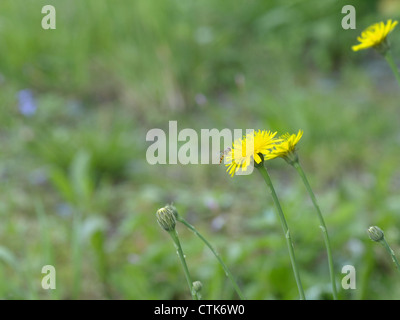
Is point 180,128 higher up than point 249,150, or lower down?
higher up

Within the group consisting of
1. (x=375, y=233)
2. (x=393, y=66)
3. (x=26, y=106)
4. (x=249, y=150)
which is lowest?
(x=375, y=233)

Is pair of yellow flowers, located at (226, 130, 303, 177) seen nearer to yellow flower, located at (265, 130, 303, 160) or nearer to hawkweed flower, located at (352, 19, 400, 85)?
yellow flower, located at (265, 130, 303, 160)

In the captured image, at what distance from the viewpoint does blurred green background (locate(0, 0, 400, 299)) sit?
162cm

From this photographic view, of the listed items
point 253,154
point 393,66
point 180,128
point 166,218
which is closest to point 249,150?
point 253,154

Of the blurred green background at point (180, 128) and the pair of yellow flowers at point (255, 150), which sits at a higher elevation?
the blurred green background at point (180, 128)

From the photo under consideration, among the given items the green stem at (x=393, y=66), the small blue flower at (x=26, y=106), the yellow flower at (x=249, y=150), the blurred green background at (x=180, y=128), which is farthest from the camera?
the small blue flower at (x=26, y=106)

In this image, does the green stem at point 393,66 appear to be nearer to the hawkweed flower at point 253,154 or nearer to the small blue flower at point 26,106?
the hawkweed flower at point 253,154

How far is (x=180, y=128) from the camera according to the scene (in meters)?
2.77

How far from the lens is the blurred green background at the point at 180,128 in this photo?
162 centimetres

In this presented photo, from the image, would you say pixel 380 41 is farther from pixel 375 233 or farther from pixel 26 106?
pixel 26 106

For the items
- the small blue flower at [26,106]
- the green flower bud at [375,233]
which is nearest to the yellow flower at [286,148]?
the green flower bud at [375,233]

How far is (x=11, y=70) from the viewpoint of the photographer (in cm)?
320

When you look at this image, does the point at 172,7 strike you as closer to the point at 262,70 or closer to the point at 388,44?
the point at 262,70

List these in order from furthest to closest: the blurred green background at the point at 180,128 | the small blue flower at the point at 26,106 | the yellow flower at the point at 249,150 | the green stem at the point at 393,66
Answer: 1. the small blue flower at the point at 26,106
2. the blurred green background at the point at 180,128
3. the green stem at the point at 393,66
4. the yellow flower at the point at 249,150
